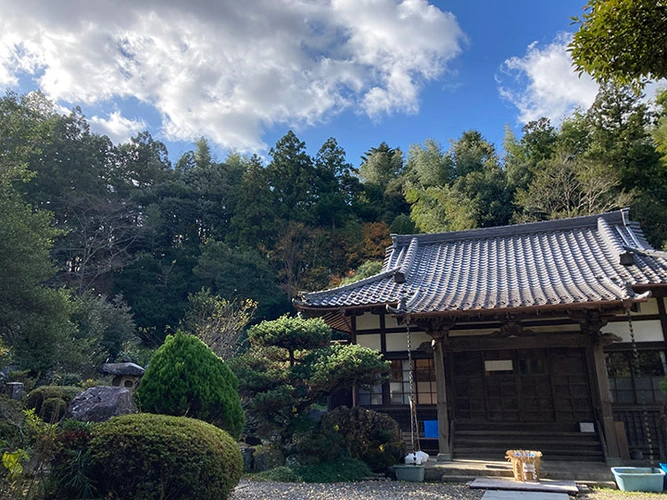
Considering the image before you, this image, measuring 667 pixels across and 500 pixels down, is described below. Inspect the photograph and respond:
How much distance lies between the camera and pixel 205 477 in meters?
4.54

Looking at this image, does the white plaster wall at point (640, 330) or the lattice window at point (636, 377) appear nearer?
the lattice window at point (636, 377)

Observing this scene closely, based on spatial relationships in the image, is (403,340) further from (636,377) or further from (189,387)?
(189,387)

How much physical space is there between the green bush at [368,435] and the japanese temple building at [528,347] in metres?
1.28

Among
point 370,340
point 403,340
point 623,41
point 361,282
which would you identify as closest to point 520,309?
point 403,340

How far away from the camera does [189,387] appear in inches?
262

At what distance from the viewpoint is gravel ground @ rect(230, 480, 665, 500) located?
597 centimetres

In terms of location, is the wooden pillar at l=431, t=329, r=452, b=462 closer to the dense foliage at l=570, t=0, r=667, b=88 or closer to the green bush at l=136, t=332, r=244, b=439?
the green bush at l=136, t=332, r=244, b=439

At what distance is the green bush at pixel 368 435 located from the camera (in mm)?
7973

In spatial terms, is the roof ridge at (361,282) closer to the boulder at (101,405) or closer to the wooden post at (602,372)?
the wooden post at (602,372)

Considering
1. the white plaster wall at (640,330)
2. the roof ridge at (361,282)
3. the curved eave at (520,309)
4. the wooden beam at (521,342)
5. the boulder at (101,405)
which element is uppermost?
the roof ridge at (361,282)

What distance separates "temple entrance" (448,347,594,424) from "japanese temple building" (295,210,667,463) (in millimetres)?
20

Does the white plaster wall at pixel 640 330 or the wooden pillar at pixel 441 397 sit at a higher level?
the white plaster wall at pixel 640 330

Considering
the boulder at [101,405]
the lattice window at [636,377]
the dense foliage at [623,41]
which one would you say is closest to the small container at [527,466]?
the lattice window at [636,377]

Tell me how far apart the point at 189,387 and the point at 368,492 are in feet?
9.71
